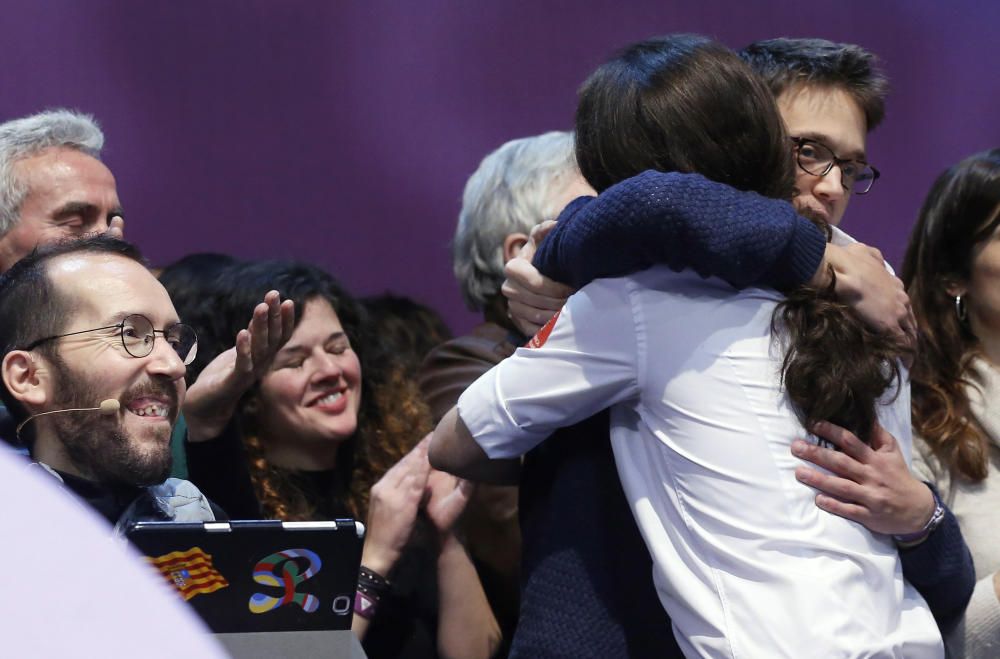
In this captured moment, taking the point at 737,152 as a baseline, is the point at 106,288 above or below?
below

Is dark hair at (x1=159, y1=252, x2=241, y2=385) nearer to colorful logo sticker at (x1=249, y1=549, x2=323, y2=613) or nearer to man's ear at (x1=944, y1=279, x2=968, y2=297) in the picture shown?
colorful logo sticker at (x1=249, y1=549, x2=323, y2=613)

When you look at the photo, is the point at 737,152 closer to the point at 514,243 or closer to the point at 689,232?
the point at 689,232

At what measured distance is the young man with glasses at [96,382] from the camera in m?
1.94

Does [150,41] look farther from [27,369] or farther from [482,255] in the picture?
[27,369]

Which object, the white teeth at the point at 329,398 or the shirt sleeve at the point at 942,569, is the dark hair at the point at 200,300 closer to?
the white teeth at the point at 329,398

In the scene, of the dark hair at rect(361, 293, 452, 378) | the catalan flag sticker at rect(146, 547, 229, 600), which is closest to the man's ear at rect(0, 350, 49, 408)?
the catalan flag sticker at rect(146, 547, 229, 600)

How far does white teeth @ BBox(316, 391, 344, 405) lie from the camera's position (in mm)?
2764

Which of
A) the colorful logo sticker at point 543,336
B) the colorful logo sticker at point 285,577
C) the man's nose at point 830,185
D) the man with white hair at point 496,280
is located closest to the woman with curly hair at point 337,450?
the man with white hair at point 496,280

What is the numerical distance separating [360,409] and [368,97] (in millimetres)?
1104

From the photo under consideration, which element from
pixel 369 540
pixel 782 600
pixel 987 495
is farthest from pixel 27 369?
pixel 987 495

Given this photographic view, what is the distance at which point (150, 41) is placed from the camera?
3.41m

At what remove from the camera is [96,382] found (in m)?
1.95

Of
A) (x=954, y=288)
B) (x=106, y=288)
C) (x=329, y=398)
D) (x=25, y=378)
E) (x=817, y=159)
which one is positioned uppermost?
(x=817, y=159)

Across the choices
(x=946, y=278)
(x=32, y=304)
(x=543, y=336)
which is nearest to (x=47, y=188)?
(x=32, y=304)
